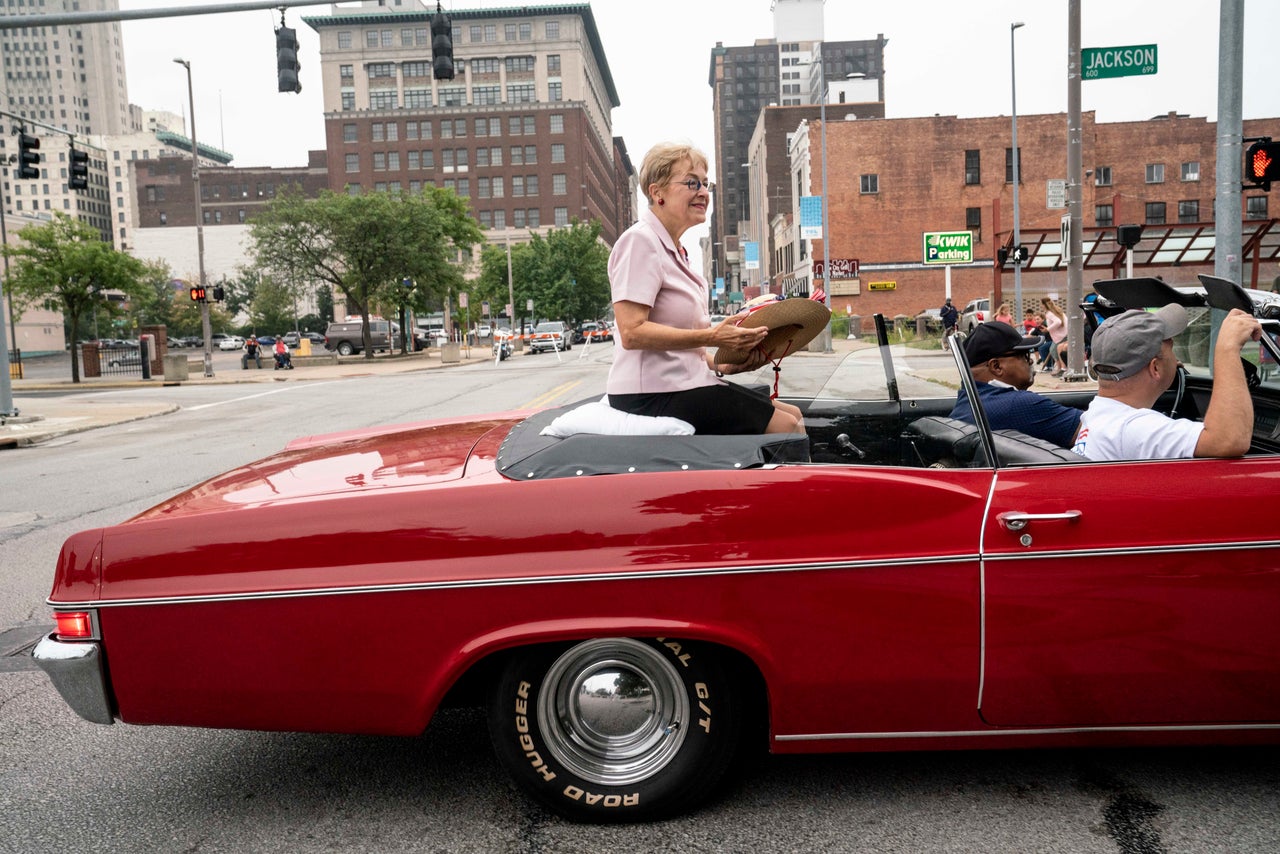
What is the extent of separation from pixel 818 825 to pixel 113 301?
38557 millimetres

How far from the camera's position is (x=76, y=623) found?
108 inches

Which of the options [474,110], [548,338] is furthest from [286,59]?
[474,110]

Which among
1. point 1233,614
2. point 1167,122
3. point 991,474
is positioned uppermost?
point 1167,122

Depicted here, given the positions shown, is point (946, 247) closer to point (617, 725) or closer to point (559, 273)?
point (617, 725)

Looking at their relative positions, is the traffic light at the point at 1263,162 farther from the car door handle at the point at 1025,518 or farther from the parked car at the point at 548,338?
the parked car at the point at 548,338

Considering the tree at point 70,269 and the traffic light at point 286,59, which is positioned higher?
the traffic light at point 286,59

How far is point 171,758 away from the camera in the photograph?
11.4ft

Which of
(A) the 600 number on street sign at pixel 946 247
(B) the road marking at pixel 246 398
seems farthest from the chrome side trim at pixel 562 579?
(A) the 600 number on street sign at pixel 946 247

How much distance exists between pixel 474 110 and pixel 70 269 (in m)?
88.0

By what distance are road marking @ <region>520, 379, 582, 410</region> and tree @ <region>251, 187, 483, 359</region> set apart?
2616cm

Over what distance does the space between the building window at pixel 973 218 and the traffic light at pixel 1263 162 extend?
55940 millimetres

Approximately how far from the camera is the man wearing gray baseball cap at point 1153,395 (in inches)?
113

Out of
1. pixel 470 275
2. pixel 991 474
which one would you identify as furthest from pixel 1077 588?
pixel 470 275

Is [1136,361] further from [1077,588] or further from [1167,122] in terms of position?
[1167,122]
